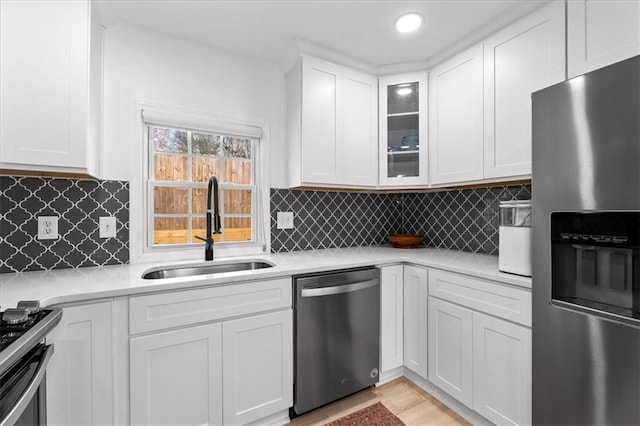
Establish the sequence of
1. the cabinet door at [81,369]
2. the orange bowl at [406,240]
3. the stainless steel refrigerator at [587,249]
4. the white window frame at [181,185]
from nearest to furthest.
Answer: the stainless steel refrigerator at [587,249]
the cabinet door at [81,369]
the white window frame at [181,185]
the orange bowl at [406,240]

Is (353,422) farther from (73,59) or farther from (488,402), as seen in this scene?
(73,59)

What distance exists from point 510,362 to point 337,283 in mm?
972

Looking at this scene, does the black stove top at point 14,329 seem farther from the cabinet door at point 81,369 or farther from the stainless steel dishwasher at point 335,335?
the stainless steel dishwasher at point 335,335

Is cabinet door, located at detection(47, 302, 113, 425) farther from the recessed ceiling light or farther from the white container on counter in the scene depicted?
the recessed ceiling light

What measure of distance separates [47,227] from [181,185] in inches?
29.5

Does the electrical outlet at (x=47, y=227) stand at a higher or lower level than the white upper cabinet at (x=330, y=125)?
lower

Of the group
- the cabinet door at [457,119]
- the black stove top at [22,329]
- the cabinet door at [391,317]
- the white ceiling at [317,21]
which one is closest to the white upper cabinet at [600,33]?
the white ceiling at [317,21]

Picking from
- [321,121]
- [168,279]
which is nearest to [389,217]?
[321,121]

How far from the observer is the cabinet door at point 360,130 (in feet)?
7.54

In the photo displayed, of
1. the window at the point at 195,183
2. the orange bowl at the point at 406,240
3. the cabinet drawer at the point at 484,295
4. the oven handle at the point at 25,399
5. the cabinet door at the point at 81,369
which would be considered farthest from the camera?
the orange bowl at the point at 406,240

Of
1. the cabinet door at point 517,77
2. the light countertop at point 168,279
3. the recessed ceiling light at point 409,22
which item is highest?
the recessed ceiling light at point 409,22

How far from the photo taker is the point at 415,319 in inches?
80.7

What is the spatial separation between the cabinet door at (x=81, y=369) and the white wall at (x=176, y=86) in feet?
3.12

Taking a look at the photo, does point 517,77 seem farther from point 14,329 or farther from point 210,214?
point 14,329
